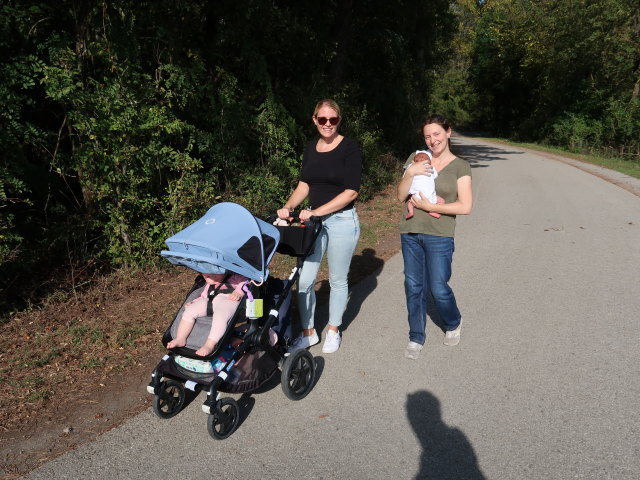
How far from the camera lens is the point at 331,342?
4457mm

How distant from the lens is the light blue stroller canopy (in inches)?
131

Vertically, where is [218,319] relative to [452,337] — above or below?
above

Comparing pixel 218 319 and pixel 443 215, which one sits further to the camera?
pixel 443 215

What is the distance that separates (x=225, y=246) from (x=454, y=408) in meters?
2.05

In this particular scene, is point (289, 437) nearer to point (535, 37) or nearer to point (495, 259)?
point (495, 259)

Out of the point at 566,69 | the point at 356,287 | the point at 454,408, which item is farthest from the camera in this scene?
the point at 566,69

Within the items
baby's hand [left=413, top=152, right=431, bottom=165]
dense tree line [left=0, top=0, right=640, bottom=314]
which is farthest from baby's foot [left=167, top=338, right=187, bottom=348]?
dense tree line [left=0, top=0, right=640, bottom=314]

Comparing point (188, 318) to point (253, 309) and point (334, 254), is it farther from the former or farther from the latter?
point (334, 254)

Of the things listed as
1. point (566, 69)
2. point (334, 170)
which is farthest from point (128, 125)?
point (566, 69)

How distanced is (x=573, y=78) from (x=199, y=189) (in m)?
32.0

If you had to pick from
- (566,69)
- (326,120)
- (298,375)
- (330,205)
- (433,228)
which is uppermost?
(566,69)

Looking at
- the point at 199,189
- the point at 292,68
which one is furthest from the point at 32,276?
the point at 292,68

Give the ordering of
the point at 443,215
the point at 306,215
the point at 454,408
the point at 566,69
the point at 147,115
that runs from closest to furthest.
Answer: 1. the point at 454,408
2. the point at 306,215
3. the point at 443,215
4. the point at 147,115
5. the point at 566,69

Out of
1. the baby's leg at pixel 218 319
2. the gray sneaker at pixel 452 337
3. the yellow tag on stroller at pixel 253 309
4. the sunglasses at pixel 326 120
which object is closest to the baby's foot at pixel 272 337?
the yellow tag on stroller at pixel 253 309
